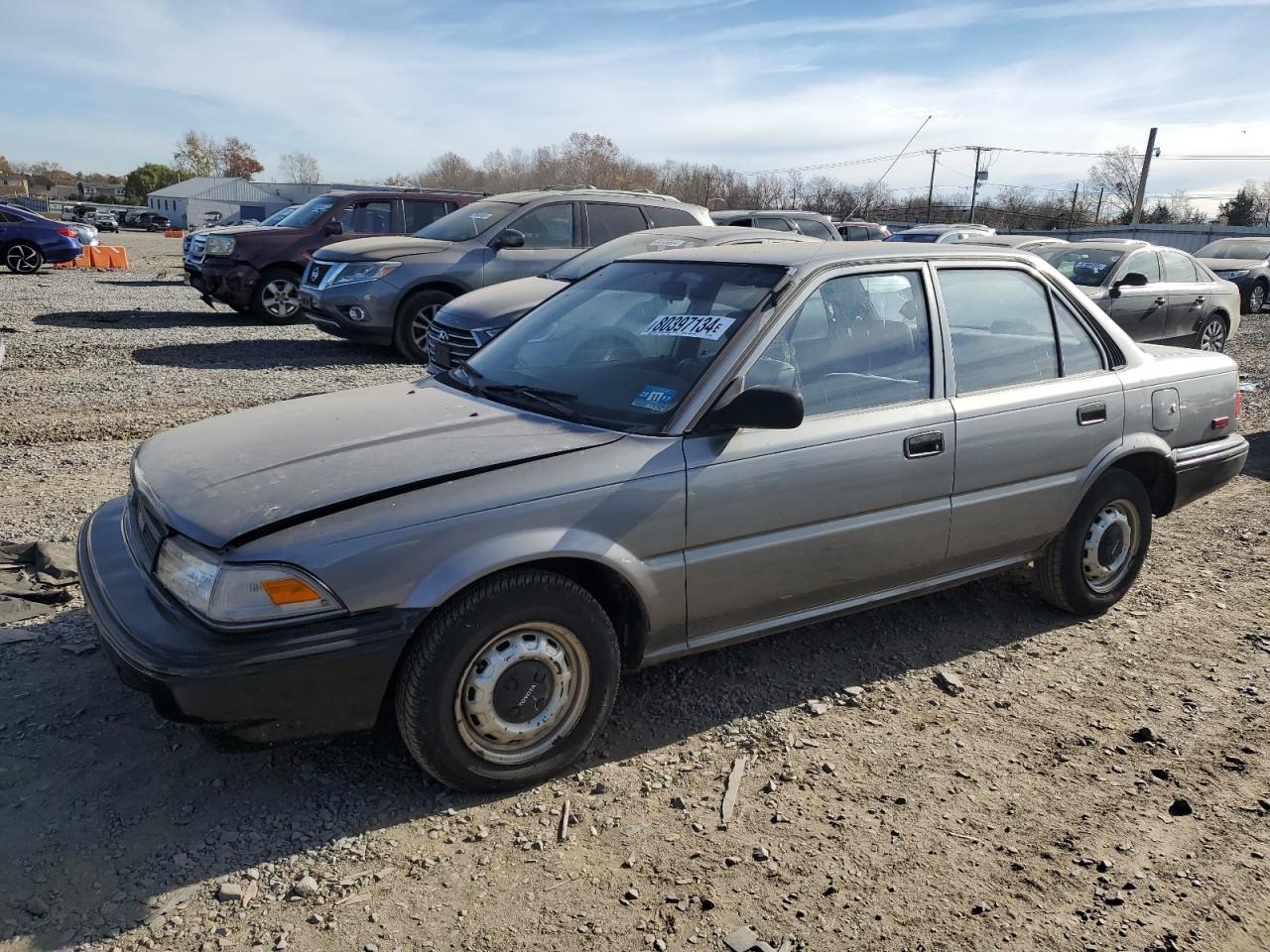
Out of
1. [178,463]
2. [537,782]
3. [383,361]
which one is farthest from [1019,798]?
[383,361]

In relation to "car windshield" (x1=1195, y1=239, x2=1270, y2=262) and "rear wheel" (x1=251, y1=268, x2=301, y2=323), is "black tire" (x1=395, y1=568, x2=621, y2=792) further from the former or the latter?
"car windshield" (x1=1195, y1=239, x2=1270, y2=262)

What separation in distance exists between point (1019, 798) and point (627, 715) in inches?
53.4

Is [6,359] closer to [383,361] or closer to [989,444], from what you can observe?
[383,361]

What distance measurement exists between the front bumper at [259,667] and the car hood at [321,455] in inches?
10.7

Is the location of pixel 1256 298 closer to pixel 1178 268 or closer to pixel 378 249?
pixel 1178 268

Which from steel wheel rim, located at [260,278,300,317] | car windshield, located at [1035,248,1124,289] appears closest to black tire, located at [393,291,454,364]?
steel wheel rim, located at [260,278,300,317]

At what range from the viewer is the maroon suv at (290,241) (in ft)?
43.7

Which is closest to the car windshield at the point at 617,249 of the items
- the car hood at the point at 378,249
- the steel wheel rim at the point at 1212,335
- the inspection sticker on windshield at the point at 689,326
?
the car hood at the point at 378,249

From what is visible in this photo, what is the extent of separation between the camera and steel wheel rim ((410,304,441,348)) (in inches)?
424

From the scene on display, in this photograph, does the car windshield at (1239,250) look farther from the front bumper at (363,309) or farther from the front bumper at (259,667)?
the front bumper at (259,667)

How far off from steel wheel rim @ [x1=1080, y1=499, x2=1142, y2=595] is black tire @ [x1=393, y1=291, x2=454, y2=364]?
25.2ft

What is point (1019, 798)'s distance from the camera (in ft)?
10.5

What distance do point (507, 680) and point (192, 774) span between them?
1081 mm

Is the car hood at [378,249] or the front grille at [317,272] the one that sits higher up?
the car hood at [378,249]
